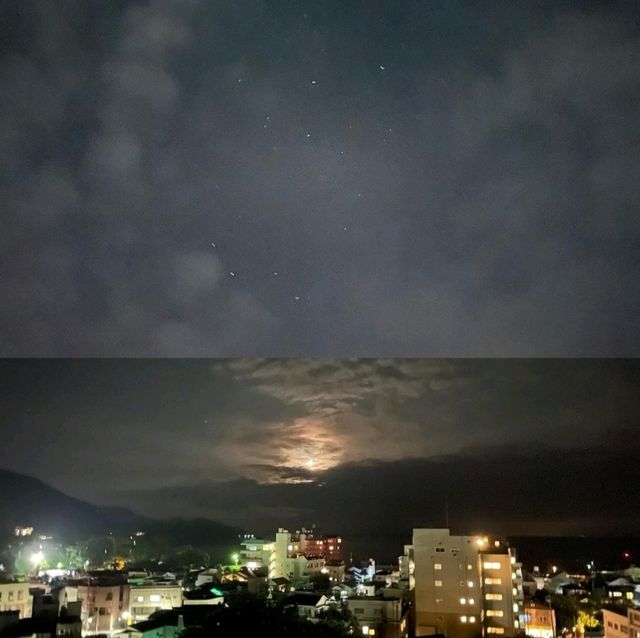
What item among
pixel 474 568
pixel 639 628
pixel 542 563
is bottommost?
pixel 542 563

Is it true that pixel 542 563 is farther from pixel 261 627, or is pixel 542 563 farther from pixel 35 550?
pixel 261 627

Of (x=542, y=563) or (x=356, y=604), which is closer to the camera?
(x=356, y=604)

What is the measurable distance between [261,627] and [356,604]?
190 inches

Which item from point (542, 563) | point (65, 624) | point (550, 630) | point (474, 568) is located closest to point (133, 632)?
point (65, 624)

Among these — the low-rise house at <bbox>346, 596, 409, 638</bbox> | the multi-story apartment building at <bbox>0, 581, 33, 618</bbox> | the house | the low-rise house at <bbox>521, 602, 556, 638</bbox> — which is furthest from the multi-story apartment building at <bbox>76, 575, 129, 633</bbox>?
the low-rise house at <bbox>521, 602, 556, 638</bbox>

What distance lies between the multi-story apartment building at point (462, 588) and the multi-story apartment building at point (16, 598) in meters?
7.88

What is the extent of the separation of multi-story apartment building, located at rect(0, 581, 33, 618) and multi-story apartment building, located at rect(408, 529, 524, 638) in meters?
7.88

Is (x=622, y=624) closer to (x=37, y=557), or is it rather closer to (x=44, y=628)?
(x=44, y=628)

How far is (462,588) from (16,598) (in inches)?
353

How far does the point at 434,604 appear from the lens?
41.6ft

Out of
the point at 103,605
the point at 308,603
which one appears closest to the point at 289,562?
the point at 103,605

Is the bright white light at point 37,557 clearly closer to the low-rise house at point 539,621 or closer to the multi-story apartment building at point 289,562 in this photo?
the multi-story apartment building at point 289,562

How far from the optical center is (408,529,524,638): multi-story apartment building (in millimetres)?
12539

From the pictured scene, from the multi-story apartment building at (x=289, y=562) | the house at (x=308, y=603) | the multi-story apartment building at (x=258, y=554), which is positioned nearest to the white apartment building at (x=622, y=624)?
the house at (x=308, y=603)
